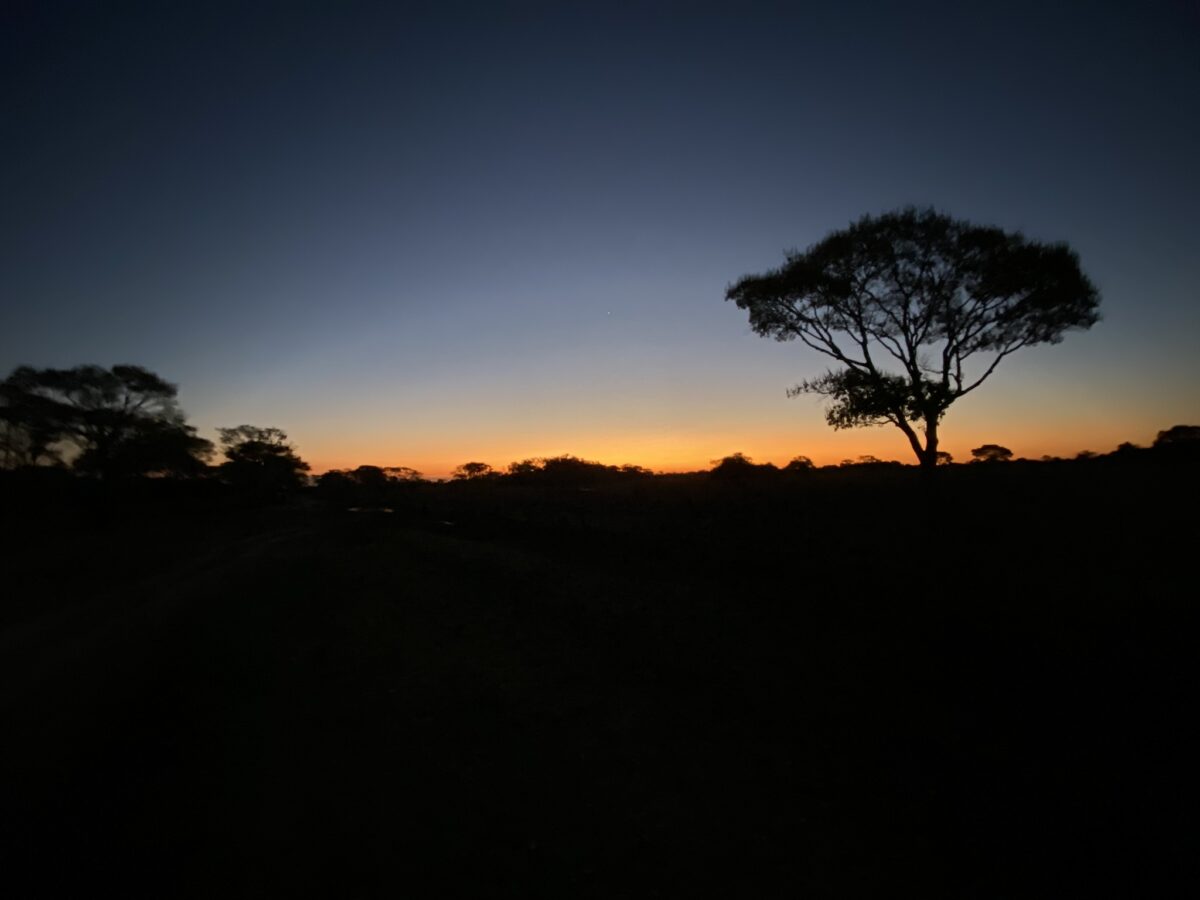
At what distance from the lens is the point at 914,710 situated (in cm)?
523

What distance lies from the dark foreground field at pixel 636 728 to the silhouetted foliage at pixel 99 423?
83.5ft

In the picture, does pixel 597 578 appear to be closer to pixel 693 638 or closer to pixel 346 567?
pixel 693 638

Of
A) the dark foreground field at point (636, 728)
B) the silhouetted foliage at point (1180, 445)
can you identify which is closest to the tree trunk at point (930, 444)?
the dark foreground field at point (636, 728)

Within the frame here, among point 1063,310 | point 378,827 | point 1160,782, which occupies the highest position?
point 1063,310

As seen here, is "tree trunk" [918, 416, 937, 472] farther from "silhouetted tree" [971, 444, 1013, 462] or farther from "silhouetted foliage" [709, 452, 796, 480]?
"silhouetted tree" [971, 444, 1013, 462]

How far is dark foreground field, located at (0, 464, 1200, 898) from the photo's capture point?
3.54 metres

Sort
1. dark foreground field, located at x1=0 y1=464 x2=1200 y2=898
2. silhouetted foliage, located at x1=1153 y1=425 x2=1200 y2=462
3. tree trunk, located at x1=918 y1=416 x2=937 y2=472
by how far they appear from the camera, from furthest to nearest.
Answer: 1. silhouetted foliage, located at x1=1153 y1=425 x2=1200 y2=462
2. tree trunk, located at x1=918 y1=416 x2=937 y2=472
3. dark foreground field, located at x1=0 y1=464 x2=1200 y2=898

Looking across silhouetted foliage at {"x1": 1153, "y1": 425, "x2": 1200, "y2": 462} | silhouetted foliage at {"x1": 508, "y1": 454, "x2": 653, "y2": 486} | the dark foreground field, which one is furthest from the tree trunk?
silhouetted foliage at {"x1": 508, "y1": 454, "x2": 653, "y2": 486}

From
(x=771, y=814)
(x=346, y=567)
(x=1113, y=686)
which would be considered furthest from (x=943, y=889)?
(x=346, y=567)

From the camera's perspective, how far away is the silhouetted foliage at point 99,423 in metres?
29.3

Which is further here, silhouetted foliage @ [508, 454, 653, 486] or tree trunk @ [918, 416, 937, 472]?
silhouetted foliage @ [508, 454, 653, 486]

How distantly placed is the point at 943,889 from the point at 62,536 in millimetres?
32930

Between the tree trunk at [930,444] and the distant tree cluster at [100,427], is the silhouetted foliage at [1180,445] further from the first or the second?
the distant tree cluster at [100,427]

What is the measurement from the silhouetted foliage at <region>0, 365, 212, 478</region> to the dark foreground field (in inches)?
1001
